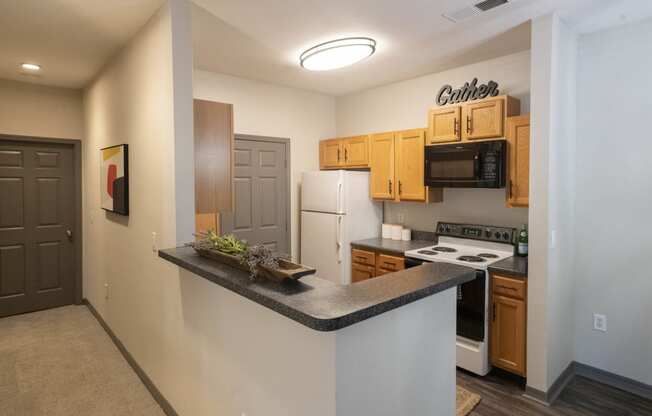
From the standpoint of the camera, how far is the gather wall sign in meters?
3.47

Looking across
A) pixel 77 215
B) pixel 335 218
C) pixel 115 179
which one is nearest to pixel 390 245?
pixel 335 218

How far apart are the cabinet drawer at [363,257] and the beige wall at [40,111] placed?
3705 millimetres

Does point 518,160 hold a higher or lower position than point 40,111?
lower

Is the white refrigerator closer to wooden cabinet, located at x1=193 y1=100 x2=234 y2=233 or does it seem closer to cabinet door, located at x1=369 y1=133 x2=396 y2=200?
cabinet door, located at x1=369 y1=133 x2=396 y2=200

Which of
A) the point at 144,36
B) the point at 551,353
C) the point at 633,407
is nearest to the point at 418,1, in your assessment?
the point at 144,36

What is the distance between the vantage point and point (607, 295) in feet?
9.91

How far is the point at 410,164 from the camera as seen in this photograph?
397 cm

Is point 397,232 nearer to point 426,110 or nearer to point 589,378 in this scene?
point 426,110

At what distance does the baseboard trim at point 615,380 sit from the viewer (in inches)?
112

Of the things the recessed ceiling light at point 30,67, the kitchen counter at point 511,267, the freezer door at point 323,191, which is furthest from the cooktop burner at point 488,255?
the recessed ceiling light at point 30,67

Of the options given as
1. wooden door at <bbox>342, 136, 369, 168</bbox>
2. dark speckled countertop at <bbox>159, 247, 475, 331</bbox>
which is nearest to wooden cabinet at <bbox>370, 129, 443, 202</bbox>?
wooden door at <bbox>342, 136, 369, 168</bbox>

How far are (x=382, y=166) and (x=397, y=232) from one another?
0.77 metres

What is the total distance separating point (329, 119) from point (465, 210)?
228cm

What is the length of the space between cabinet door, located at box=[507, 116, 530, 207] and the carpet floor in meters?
3.12
